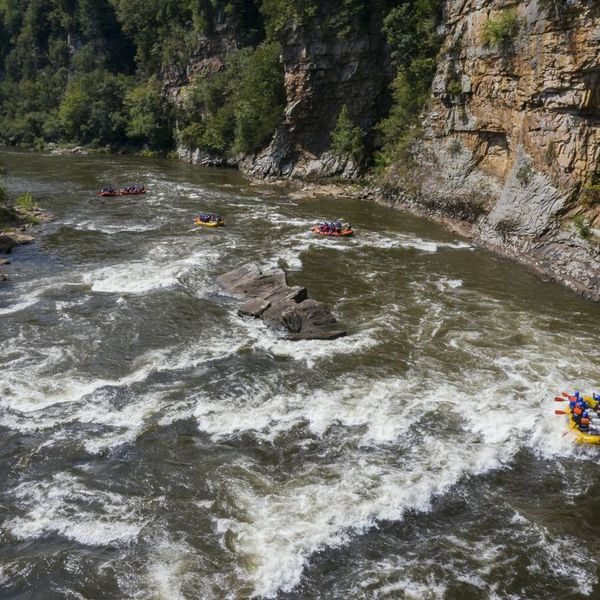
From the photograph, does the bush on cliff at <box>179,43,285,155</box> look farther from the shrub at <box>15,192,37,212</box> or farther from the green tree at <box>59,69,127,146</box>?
the shrub at <box>15,192,37,212</box>

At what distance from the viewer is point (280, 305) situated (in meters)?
18.9

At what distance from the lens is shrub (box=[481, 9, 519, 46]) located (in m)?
25.7

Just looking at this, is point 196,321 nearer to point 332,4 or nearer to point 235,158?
point 332,4

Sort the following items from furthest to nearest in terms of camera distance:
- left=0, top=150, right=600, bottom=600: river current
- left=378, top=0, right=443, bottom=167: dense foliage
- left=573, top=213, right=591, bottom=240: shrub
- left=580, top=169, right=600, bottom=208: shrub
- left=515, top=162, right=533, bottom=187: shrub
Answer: left=378, top=0, right=443, bottom=167: dense foliage → left=515, top=162, right=533, bottom=187: shrub → left=580, top=169, right=600, bottom=208: shrub → left=573, top=213, right=591, bottom=240: shrub → left=0, top=150, right=600, bottom=600: river current

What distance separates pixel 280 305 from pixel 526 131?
49.5 ft

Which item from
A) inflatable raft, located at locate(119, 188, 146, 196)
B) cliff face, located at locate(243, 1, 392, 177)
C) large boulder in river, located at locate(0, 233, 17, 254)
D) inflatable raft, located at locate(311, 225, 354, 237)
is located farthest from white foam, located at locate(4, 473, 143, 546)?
cliff face, located at locate(243, 1, 392, 177)

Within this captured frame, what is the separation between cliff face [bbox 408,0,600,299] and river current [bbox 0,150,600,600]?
2.27m

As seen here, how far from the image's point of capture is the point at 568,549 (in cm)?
980

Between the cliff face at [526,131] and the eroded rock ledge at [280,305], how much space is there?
10.4 meters

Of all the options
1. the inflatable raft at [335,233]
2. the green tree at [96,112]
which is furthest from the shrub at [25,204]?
the green tree at [96,112]

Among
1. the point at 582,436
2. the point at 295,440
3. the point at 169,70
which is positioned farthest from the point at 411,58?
the point at 169,70

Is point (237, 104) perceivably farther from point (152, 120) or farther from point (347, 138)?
point (152, 120)

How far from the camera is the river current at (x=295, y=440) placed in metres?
9.43

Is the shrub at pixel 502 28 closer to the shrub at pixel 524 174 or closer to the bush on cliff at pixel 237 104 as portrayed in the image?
the shrub at pixel 524 174
